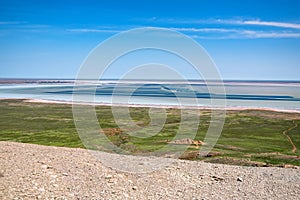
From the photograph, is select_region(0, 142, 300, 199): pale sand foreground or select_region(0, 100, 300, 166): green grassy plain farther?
select_region(0, 100, 300, 166): green grassy plain

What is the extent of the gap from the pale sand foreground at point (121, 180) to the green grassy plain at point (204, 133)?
5.61 meters

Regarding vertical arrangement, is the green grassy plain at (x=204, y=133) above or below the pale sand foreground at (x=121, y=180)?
below

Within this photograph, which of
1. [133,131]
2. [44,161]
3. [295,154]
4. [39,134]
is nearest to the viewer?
[44,161]

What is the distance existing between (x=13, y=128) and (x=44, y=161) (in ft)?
86.2

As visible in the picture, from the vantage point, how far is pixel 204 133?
126 ft

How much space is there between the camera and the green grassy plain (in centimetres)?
2670

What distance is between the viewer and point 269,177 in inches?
702

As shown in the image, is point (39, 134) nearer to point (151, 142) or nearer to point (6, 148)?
point (151, 142)

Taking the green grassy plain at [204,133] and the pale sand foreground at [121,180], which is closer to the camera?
the pale sand foreground at [121,180]

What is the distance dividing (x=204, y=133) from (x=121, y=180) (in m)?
23.9

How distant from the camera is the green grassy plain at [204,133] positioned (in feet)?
87.6

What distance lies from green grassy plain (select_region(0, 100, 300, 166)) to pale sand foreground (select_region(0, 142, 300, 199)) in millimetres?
5610

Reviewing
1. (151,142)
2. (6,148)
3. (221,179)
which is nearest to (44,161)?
(6,148)

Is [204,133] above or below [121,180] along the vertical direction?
below
